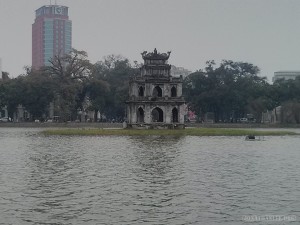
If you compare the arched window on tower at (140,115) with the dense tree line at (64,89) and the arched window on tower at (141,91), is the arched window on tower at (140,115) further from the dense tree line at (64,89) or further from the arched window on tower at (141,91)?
the dense tree line at (64,89)

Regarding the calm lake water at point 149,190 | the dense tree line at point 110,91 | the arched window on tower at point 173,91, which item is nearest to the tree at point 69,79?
the dense tree line at point 110,91

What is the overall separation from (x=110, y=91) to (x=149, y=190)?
364 ft

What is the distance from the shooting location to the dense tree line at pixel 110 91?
12306 centimetres

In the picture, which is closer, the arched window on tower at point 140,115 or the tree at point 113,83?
the arched window on tower at point 140,115

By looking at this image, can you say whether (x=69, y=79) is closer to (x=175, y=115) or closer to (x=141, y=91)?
(x=141, y=91)

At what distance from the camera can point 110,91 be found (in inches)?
5192

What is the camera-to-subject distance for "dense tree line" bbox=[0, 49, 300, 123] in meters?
123

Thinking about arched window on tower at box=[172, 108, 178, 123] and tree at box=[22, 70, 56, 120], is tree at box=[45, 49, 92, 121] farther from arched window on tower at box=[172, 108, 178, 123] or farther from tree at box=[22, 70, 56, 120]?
arched window on tower at box=[172, 108, 178, 123]

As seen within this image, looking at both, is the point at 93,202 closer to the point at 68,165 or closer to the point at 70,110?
the point at 68,165

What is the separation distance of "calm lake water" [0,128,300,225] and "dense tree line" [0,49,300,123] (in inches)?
3500

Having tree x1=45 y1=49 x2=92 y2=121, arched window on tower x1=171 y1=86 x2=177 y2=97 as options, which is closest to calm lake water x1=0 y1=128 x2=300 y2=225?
arched window on tower x1=171 y1=86 x2=177 y2=97

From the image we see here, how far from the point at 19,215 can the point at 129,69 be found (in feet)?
418

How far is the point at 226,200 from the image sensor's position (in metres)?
19.3

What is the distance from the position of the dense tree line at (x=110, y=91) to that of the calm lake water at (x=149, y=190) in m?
88.9
